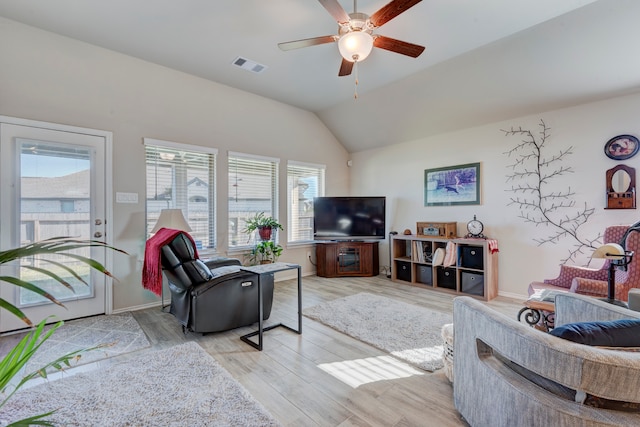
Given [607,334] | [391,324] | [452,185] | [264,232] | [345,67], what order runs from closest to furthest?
[607,334] → [345,67] → [391,324] → [264,232] → [452,185]

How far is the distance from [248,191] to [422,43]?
3.08 metres

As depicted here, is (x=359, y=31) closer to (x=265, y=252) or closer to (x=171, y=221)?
(x=171, y=221)

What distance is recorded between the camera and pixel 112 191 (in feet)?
11.4

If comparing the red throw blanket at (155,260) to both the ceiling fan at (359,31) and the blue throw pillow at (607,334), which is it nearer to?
the ceiling fan at (359,31)

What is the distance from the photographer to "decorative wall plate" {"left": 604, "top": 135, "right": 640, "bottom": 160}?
327 centimetres

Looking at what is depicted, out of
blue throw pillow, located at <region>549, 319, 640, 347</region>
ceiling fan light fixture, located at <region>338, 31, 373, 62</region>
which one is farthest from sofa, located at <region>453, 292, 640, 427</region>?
ceiling fan light fixture, located at <region>338, 31, 373, 62</region>

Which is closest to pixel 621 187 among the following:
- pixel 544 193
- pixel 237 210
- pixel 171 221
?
pixel 544 193

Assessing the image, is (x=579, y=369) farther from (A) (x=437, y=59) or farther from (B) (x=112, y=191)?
(B) (x=112, y=191)

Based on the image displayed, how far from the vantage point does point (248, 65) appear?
3.80 metres

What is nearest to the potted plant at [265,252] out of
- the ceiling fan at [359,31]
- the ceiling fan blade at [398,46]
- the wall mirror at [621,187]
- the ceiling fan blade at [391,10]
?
the ceiling fan at [359,31]

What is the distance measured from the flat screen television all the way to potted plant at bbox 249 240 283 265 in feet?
3.08

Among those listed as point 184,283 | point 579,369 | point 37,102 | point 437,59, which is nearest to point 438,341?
point 579,369

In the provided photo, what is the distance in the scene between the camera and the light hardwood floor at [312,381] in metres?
1.82

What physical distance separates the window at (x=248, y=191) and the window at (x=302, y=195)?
368mm
